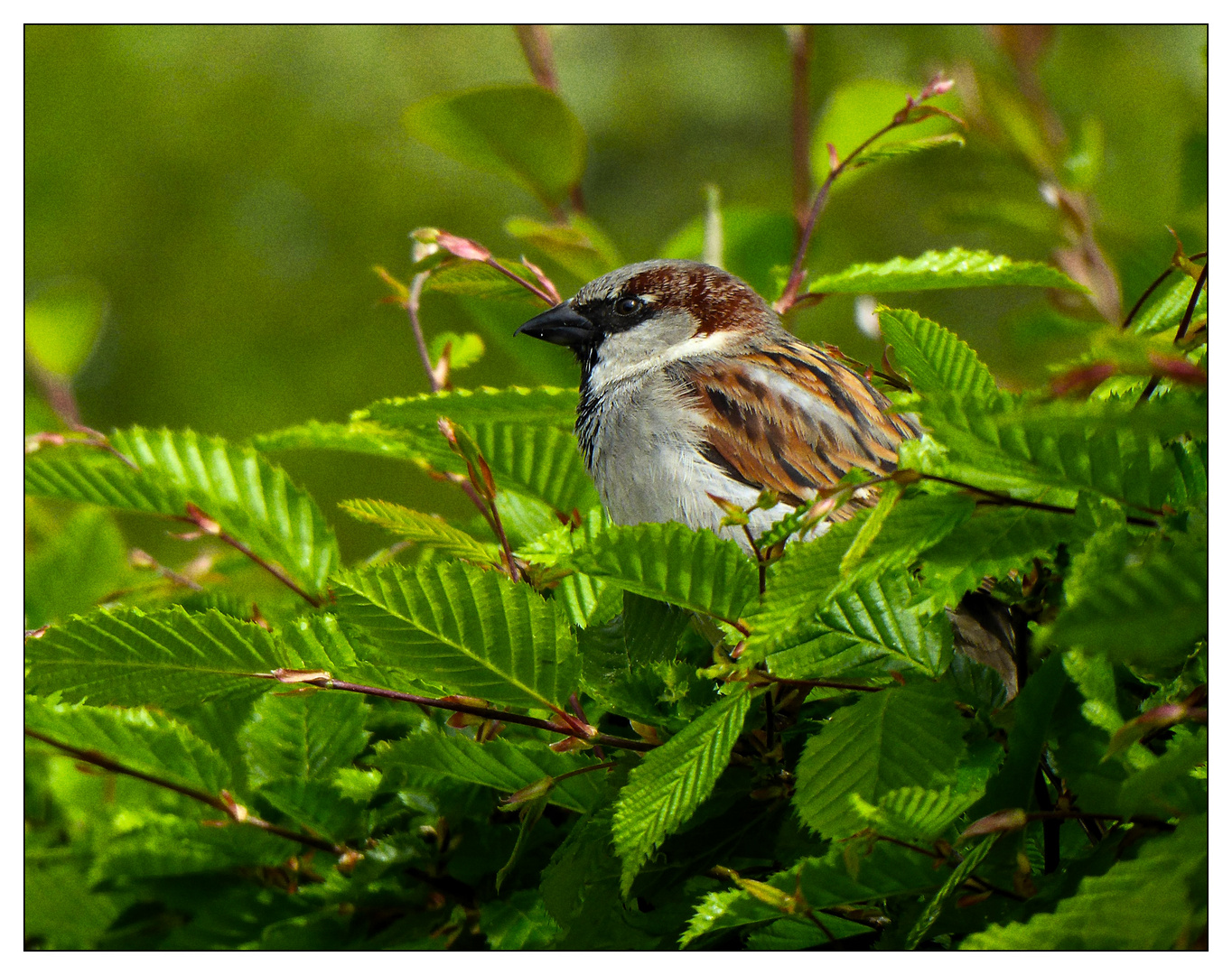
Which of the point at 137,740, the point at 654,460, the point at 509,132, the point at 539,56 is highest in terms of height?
the point at 539,56

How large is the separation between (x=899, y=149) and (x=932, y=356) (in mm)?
449

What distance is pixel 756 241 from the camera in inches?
69.0

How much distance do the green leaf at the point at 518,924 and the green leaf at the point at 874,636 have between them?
0.34 metres

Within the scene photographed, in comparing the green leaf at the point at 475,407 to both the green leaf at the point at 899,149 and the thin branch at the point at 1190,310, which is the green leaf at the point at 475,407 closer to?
the green leaf at the point at 899,149

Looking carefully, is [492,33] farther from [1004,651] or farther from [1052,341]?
[1004,651]

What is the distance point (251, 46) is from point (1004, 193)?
11.4 ft

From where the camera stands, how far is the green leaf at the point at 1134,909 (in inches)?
20.2

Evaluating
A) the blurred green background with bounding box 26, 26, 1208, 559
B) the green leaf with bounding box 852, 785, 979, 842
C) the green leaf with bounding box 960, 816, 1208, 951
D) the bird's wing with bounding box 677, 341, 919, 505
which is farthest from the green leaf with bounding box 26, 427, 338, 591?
the blurred green background with bounding box 26, 26, 1208, 559

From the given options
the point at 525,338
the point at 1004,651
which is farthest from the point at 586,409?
the point at 1004,651

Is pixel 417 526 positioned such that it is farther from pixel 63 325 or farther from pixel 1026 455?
pixel 63 325

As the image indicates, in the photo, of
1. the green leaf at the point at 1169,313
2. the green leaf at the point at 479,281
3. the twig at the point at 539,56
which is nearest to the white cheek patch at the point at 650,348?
the twig at the point at 539,56

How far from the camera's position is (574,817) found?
958 mm

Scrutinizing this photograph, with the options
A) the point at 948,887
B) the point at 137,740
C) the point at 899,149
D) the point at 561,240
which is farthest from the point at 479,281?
the point at 948,887

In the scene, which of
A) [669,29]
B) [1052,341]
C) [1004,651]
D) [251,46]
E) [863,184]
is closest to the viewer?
[1004,651]
